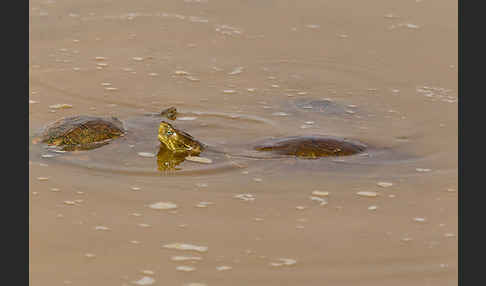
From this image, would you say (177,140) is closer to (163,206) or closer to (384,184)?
(163,206)

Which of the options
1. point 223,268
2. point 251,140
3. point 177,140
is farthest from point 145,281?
point 251,140

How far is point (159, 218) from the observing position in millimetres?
5277

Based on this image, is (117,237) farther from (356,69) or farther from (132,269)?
(356,69)

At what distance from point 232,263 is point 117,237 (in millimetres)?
839

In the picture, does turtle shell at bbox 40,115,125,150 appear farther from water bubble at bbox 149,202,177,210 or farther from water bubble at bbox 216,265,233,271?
water bubble at bbox 216,265,233,271

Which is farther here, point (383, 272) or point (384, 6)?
point (384, 6)

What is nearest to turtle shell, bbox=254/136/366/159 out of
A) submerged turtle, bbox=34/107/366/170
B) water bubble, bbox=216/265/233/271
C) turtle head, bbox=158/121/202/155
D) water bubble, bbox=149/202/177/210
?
submerged turtle, bbox=34/107/366/170

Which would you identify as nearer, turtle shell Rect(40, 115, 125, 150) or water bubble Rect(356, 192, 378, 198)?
water bubble Rect(356, 192, 378, 198)

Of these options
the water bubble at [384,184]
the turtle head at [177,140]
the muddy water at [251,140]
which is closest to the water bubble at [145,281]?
the muddy water at [251,140]

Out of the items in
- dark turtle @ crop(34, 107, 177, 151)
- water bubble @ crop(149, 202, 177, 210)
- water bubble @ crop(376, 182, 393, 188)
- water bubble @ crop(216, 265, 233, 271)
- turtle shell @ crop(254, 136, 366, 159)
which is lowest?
water bubble @ crop(216, 265, 233, 271)

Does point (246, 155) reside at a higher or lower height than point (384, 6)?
lower

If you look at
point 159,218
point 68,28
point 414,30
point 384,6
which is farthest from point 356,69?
point 159,218

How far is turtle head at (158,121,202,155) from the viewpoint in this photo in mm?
6488

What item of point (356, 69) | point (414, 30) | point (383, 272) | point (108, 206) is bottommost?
point (383, 272)
